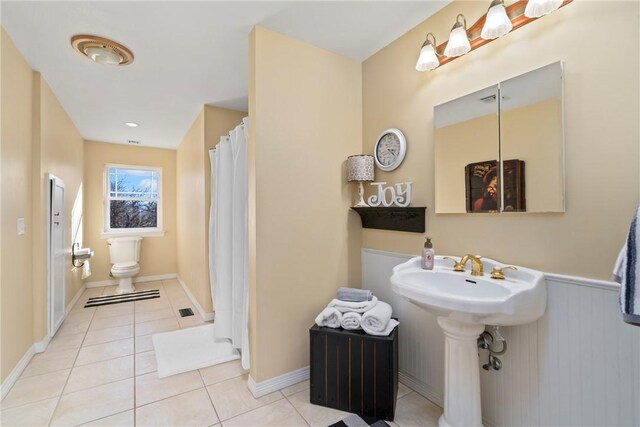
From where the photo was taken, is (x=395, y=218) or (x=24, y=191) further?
(x=24, y=191)

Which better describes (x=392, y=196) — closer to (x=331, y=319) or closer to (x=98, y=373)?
(x=331, y=319)

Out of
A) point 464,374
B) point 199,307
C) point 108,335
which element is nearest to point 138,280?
point 199,307

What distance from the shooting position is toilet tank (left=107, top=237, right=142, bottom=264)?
4215 millimetres

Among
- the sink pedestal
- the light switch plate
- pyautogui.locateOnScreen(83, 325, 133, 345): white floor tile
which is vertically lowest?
pyautogui.locateOnScreen(83, 325, 133, 345): white floor tile

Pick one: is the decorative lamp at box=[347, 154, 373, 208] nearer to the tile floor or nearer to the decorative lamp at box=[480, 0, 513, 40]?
the decorative lamp at box=[480, 0, 513, 40]

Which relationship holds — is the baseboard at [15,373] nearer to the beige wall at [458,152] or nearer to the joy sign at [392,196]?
the joy sign at [392,196]

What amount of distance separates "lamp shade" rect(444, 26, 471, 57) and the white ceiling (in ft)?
0.98

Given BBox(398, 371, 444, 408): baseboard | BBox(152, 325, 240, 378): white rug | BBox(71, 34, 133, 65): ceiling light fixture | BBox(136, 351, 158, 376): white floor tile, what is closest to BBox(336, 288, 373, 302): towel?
BBox(398, 371, 444, 408): baseboard

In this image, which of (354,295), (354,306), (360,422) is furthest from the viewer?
(354,295)

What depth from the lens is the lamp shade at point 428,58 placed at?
168 centimetres

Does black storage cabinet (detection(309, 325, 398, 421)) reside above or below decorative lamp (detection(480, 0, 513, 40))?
below

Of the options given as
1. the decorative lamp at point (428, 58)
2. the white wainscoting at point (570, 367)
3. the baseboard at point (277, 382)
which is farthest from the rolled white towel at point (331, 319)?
the decorative lamp at point (428, 58)

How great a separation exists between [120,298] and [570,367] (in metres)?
4.71

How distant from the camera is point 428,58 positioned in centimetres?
169
